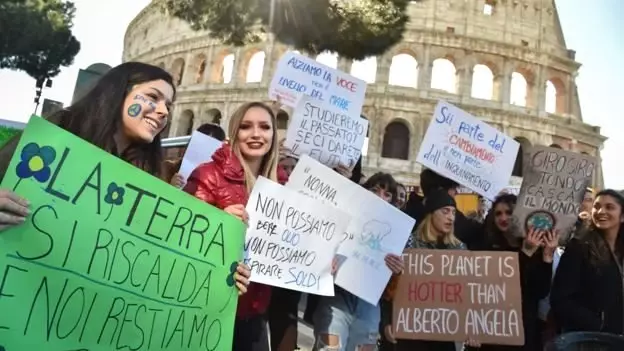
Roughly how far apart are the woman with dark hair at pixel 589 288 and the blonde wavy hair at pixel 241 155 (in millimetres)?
1992

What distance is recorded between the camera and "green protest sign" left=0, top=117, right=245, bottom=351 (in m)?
1.48

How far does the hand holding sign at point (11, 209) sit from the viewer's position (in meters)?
1.41

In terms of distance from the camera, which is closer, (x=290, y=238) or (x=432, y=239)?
(x=290, y=238)

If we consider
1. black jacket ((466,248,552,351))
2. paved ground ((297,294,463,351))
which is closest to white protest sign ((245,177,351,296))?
black jacket ((466,248,552,351))

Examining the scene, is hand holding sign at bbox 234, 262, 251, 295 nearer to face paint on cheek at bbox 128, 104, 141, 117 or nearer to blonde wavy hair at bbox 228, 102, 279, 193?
blonde wavy hair at bbox 228, 102, 279, 193

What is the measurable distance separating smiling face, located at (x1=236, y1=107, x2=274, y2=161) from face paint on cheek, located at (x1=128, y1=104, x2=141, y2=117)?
2.34 feet

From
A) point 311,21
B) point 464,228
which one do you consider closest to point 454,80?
point 311,21

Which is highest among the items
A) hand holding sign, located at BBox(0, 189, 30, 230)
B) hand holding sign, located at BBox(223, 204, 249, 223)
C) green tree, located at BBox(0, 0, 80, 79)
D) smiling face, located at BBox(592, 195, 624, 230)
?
green tree, located at BBox(0, 0, 80, 79)

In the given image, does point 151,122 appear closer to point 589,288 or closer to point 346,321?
point 346,321

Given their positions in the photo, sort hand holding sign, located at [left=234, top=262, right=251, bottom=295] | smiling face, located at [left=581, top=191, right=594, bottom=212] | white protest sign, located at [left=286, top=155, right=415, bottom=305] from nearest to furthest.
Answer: hand holding sign, located at [left=234, top=262, right=251, bottom=295]
white protest sign, located at [left=286, top=155, right=415, bottom=305]
smiling face, located at [left=581, top=191, right=594, bottom=212]

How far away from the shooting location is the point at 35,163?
1510 millimetres

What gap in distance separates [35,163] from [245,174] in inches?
45.1

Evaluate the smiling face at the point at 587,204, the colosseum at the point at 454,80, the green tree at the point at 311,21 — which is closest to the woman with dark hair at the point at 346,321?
the smiling face at the point at 587,204

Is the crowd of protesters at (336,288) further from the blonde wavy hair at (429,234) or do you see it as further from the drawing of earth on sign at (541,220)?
the drawing of earth on sign at (541,220)
